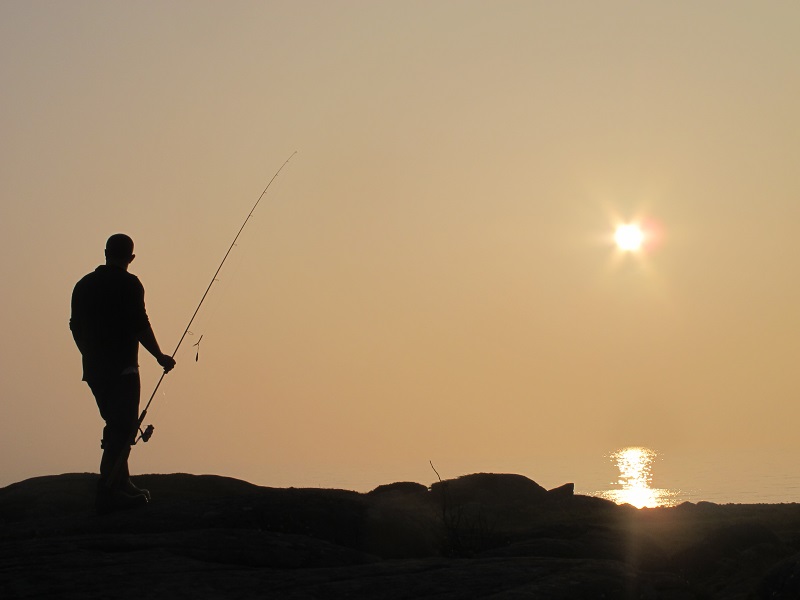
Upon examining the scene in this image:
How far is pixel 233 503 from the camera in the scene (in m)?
10.0

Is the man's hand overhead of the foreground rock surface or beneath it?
overhead

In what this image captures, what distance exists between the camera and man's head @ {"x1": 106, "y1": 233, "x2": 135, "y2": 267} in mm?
10469

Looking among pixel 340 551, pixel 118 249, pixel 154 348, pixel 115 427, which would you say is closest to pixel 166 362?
pixel 154 348

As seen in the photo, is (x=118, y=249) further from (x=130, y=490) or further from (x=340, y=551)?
(x=340, y=551)

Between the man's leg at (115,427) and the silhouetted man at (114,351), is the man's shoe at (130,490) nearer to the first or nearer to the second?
the silhouetted man at (114,351)

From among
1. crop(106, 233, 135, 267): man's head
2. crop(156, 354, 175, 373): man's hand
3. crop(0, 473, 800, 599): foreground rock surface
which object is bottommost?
crop(0, 473, 800, 599): foreground rock surface

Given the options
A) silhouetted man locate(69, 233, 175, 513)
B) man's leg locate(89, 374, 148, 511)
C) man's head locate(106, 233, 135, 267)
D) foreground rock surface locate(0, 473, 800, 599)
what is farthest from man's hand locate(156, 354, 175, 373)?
foreground rock surface locate(0, 473, 800, 599)

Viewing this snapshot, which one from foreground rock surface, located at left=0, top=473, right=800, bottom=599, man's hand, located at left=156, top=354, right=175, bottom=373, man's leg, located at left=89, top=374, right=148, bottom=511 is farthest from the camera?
man's hand, located at left=156, top=354, right=175, bottom=373

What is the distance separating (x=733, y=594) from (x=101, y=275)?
6.75m

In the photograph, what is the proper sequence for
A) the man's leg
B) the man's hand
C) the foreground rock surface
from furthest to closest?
the man's hand, the man's leg, the foreground rock surface

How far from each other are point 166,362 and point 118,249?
4.07 ft

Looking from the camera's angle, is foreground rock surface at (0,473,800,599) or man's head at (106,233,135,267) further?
man's head at (106,233,135,267)

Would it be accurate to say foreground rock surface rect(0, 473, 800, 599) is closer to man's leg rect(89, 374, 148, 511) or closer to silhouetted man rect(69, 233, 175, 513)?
man's leg rect(89, 374, 148, 511)

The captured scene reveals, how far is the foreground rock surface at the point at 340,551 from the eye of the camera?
7.16 metres
